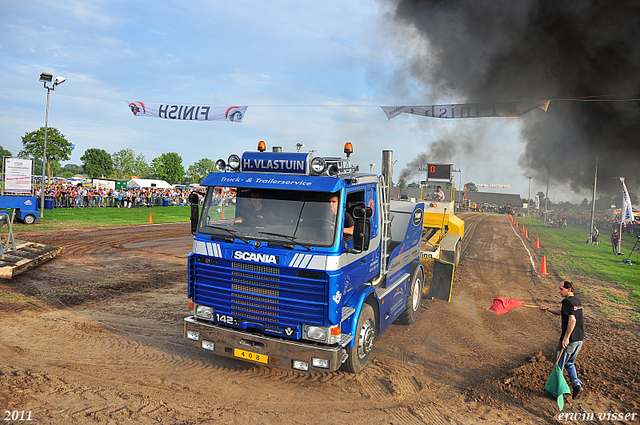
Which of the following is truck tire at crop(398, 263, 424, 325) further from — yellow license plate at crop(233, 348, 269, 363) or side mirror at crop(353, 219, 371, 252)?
yellow license plate at crop(233, 348, 269, 363)

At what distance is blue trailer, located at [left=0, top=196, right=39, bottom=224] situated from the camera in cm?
1983

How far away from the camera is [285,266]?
5125mm

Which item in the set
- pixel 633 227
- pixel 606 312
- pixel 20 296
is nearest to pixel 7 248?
pixel 20 296

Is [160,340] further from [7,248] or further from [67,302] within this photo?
[7,248]

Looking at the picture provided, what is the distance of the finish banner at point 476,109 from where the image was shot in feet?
48.3

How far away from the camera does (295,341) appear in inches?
209

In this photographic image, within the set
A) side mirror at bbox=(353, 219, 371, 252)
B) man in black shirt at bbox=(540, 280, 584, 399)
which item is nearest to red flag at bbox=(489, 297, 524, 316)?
man in black shirt at bbox=(540, 280, 584, 399)

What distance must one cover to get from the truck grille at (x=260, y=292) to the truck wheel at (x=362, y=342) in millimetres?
815

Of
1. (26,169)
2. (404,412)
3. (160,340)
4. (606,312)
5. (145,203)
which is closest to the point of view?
(404,412)

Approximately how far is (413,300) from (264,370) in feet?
12.5

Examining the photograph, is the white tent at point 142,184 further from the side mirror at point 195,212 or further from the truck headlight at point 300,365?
the truck headlight at point 300,365

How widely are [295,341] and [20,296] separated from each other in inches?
305

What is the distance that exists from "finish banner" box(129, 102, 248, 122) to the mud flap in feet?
43.5

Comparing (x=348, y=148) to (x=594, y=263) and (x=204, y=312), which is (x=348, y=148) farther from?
(x=594, y=263)
